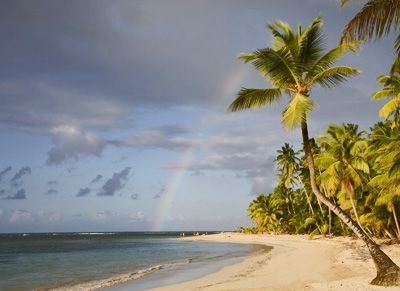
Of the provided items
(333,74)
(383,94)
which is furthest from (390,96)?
(333,74)

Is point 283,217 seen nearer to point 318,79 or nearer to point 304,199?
point 304,199

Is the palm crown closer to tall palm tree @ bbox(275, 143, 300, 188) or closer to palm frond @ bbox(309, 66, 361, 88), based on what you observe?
palm frond @ bbox(309, 66, 361, 88)

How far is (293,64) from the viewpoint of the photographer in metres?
12.4

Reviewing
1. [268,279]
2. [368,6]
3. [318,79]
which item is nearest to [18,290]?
[268,279]

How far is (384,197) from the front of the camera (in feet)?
83.2

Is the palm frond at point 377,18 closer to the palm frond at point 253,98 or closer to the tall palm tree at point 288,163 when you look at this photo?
the palm frond at point 253,98

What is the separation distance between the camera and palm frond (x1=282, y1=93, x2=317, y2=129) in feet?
36.0

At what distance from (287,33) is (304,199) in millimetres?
52370

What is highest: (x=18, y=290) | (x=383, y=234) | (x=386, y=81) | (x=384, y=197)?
(x=386, y=81)

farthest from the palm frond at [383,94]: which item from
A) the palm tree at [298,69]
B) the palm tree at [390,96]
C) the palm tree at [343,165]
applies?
the palm tree at [298,69]

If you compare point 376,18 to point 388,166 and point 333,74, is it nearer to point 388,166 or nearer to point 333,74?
point 333,74

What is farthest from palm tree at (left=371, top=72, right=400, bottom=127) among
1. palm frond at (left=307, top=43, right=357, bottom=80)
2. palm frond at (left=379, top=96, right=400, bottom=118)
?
palm frond at (left=307, top=43, right=357, bottom=80)

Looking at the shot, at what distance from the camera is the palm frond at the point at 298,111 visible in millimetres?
10980

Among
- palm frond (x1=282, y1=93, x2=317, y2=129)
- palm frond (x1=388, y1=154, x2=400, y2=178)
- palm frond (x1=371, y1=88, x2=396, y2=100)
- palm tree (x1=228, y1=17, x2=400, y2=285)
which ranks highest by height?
palm frond (x1=371, y1=88, x2=396, y2=100)
